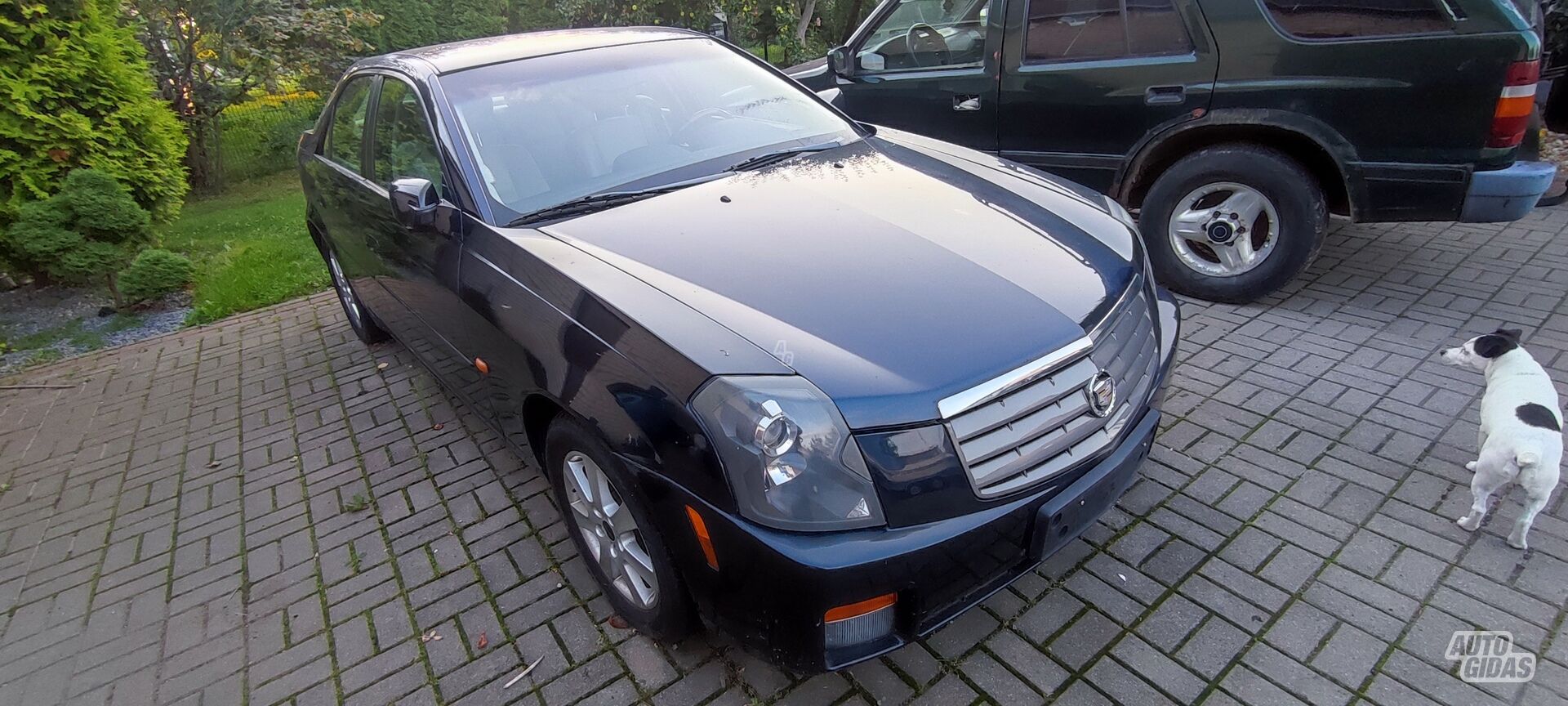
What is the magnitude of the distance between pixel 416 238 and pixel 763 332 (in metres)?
1.86

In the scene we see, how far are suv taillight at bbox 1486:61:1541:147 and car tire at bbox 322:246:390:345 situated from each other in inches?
225

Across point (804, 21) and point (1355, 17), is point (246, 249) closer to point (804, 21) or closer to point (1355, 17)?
point (1355, 17)

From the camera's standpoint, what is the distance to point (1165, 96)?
416 centimetres

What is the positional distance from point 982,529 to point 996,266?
793mm

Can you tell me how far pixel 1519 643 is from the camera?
2174mm

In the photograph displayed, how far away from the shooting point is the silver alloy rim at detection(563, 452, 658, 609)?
2.30 meters

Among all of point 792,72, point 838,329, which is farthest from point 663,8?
point 838,329

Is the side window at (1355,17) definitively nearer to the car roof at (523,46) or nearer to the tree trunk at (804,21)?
the car roof at (523,46)

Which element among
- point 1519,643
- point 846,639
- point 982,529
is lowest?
point 1519,643

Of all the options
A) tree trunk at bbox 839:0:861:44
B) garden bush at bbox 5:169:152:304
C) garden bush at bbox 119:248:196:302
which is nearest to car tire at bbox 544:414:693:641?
garden bush at bbox 119:248:196:302

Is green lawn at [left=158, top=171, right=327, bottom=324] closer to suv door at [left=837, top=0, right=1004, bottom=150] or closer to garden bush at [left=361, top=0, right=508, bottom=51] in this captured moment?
garden bush at [left=361, top=0, right=508, bottom=51]

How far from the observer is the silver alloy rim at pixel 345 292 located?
486 centimetres

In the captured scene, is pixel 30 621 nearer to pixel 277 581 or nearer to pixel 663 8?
pixel 277 581

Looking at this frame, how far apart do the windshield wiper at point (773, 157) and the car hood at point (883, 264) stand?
0.06 metres
